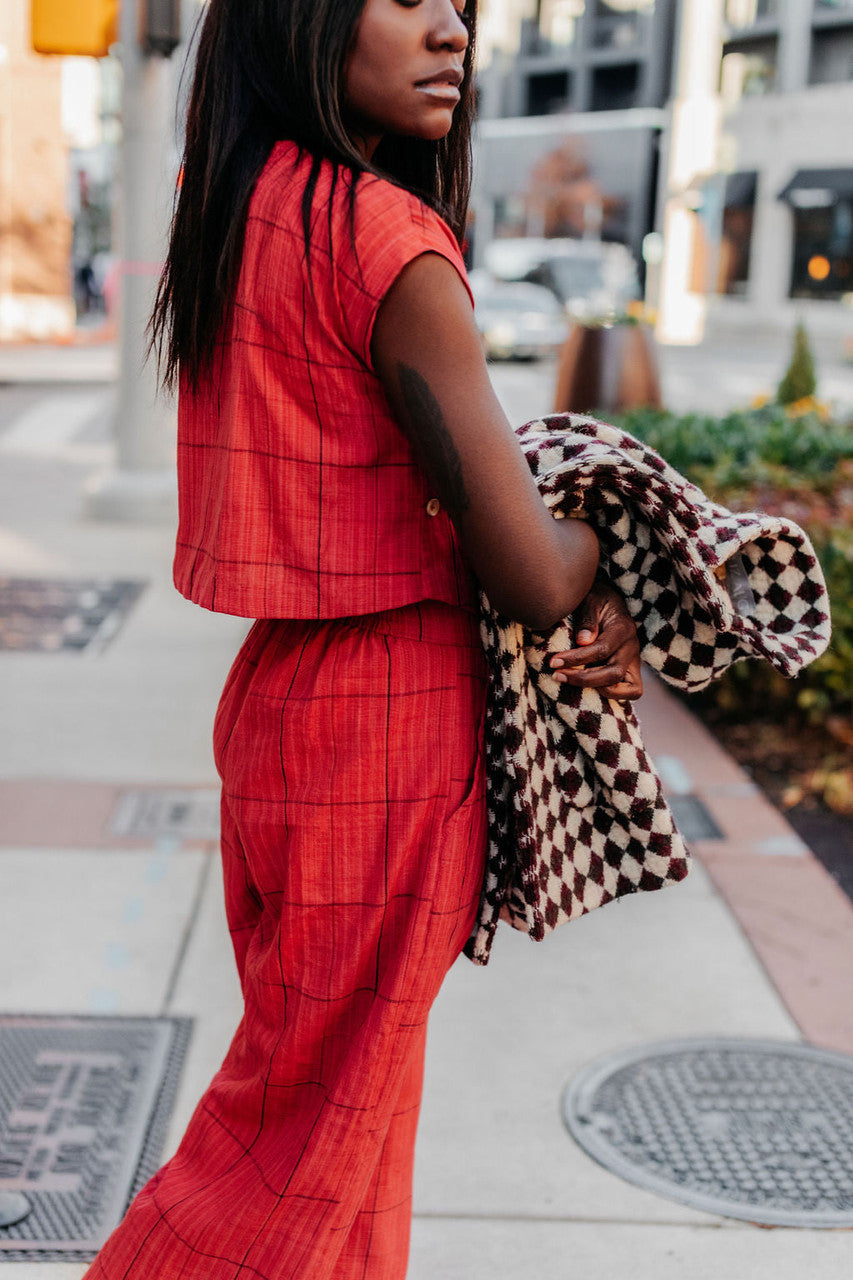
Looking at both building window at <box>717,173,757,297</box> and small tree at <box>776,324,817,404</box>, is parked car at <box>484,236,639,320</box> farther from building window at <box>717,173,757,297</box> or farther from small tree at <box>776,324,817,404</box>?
small tree at <box>776,324,817,404</box>

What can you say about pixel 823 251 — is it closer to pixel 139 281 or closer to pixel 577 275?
pixel 577 275

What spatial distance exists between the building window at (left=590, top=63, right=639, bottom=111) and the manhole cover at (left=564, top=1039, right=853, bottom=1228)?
61.4 m

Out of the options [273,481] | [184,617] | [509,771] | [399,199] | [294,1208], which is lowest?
[184,617]

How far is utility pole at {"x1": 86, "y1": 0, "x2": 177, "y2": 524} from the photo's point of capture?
331 inches

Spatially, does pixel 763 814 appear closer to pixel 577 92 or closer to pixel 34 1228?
pixel 34 1228

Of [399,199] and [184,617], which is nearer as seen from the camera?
[399,199]

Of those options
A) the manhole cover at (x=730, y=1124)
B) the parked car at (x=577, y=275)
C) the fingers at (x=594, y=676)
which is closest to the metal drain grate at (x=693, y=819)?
the manhole cover at (x=730, y=1124)

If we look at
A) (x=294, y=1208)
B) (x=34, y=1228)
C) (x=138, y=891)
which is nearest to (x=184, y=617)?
(x=138, y=891)

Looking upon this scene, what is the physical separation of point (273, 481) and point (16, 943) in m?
2.20

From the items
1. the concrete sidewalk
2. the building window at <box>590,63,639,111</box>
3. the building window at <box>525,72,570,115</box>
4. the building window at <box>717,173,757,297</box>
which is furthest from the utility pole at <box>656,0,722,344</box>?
the concrete sidewalk

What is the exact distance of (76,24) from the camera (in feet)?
25.0

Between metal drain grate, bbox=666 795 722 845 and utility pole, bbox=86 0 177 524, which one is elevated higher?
utility pole, bbox=86 0 177 524

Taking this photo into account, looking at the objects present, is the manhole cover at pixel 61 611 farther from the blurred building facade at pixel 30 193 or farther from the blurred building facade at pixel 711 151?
the blurred building facade at pixel 711 151

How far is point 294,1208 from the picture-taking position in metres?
1.67
